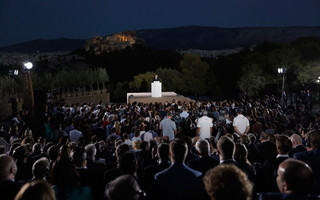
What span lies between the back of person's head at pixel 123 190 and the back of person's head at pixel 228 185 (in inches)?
25.4

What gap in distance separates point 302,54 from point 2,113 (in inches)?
1214

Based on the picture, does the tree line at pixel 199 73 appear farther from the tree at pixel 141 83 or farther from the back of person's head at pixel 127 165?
the back of person's head at pixel 127 165

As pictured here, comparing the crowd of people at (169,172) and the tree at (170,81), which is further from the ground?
the tree at (170,81)

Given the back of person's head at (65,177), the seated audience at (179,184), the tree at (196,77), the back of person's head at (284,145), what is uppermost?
the tree at (196,77)

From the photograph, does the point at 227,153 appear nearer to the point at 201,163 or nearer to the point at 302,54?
the point at 201,163

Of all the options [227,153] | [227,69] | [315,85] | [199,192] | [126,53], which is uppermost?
[126,53]

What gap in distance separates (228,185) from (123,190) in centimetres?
84

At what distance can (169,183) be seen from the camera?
325 cm

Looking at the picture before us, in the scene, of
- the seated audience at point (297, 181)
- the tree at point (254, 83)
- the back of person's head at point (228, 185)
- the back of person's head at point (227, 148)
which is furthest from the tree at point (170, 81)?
the back of person's head at point (228, 185)

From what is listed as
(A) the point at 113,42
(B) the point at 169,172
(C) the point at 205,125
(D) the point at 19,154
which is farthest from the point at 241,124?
(A) the point at 113,42

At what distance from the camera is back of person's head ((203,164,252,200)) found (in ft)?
6.91

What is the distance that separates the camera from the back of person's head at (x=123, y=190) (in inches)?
95.5

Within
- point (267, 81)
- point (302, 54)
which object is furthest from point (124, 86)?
point (302, 54)

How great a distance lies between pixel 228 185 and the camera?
6.96 feet
